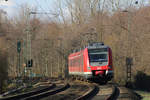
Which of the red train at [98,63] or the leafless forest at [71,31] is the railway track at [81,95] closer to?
the red train at [98,63]

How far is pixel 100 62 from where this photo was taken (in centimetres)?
2517

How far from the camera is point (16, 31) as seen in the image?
56.2 m

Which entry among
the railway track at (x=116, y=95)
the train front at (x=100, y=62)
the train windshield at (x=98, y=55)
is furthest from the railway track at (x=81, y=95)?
the train windshield at (x=98, y=55)

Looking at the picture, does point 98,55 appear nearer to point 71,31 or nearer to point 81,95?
point 81,95

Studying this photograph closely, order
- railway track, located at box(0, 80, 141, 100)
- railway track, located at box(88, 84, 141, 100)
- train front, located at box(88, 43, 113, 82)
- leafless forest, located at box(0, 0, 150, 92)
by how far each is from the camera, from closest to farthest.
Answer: railway track, located at box(88, 84, 141, 100)
railway track, located at box(0, 80, 141, 100)
train front, located at box(88, 43, 113, 82)
leafless forest, located at box(0, 0, 150, 92)

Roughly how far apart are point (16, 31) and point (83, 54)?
1253 inches

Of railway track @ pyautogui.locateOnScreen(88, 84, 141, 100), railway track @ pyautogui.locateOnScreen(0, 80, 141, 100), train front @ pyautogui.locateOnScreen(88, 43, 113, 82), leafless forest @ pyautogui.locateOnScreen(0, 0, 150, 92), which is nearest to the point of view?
railway track @ pyautogui.locateOnScreen(88, 84, 141, 100)

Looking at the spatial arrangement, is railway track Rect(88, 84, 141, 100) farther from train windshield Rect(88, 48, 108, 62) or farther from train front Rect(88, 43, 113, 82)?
train windshield Rect(88, 48, 108, 62)

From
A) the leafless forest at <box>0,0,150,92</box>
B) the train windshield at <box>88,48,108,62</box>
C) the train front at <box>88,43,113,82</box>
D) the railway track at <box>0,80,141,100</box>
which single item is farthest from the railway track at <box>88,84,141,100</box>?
the leafless forest at <box>0,0,150,92</box>

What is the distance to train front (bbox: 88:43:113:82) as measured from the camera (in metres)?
24.9

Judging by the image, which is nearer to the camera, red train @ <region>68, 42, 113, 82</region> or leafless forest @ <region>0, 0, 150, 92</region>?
red train @ <region>68, 42, 113, 82</region>

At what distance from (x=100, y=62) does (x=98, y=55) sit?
61cm

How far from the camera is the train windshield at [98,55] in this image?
82.7ft

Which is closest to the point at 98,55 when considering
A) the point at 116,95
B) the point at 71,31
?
the point at 116,95
